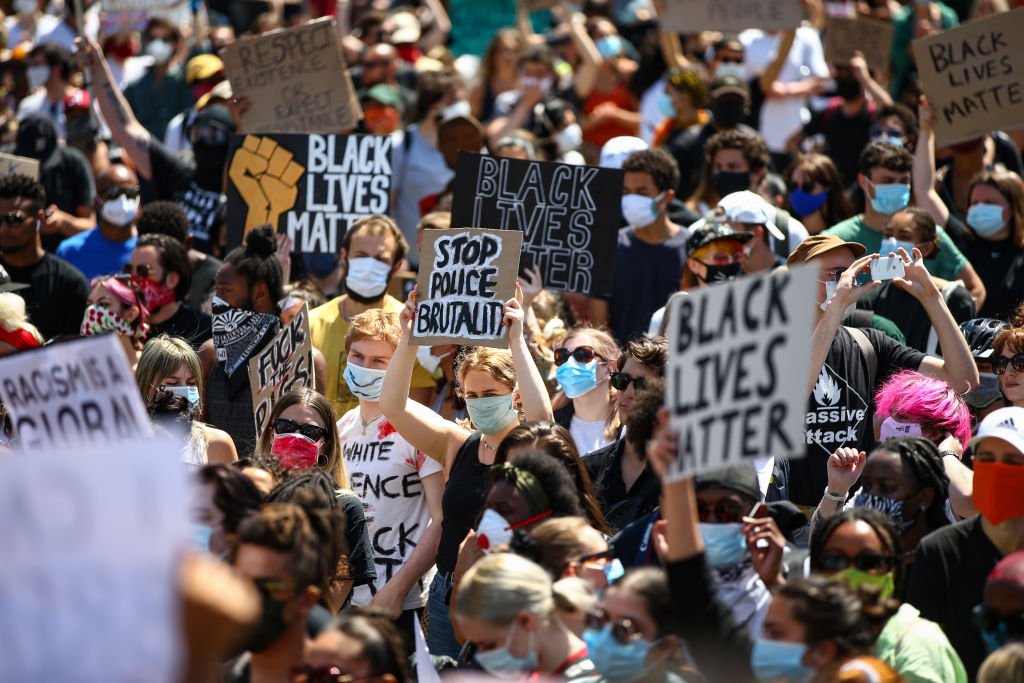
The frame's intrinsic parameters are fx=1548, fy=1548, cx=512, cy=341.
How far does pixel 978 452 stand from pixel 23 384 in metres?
2.95

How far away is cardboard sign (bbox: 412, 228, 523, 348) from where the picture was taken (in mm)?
6297

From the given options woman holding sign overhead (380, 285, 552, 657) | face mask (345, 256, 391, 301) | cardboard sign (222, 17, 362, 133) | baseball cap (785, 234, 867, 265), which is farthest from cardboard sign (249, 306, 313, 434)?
cardboard sign (222, 17, 362, 133)

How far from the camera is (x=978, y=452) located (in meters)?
4.96

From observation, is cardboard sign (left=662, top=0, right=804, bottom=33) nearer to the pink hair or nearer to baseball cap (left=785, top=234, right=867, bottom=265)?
baseball cap (left=785, top=234, right=867, bottom=265)

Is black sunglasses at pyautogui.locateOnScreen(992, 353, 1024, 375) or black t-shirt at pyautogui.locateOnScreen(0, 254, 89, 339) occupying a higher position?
black sunglasses at pyautogui.locateOnScreen(992, 353, 1024, 375)

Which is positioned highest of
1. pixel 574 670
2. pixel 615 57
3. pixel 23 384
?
pixel 615 57

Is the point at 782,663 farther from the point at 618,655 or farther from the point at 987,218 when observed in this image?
the point at 987,218

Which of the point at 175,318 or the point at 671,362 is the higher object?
the point at 671,362

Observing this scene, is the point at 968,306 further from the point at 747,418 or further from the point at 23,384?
the point at 23,384

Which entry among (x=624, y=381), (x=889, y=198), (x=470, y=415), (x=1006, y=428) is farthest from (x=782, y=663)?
(x=889, y=198)

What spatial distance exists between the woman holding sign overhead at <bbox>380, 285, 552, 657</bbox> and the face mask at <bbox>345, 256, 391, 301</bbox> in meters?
1.31

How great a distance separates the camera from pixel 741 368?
159 inches

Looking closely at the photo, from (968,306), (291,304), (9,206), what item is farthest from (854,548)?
(9,206)

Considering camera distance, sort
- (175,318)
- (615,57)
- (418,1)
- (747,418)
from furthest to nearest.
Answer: (418,1) → (615,57) → (175,318) → (747,418)
